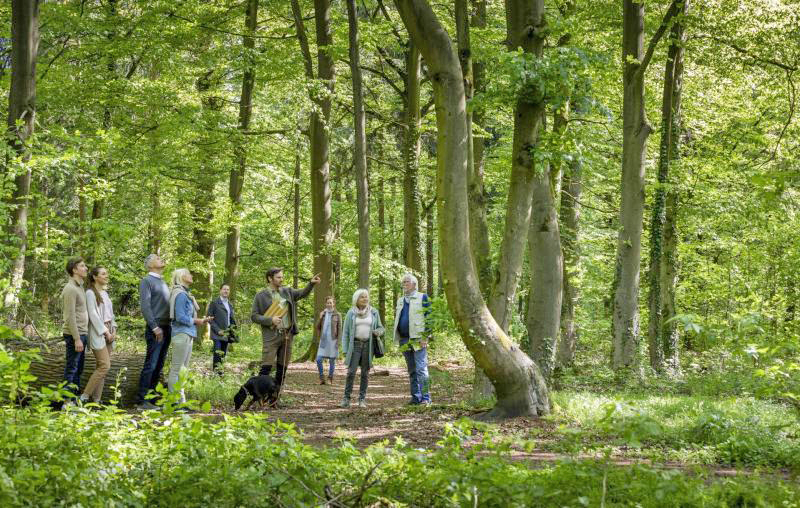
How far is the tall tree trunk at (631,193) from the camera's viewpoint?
15.1 meters

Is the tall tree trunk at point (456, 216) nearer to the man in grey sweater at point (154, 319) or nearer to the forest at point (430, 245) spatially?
the forest at point (430, 245)

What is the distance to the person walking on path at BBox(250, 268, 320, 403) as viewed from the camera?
10.9 m

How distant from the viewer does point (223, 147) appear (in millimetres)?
19312

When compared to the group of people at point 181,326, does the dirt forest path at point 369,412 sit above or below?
below

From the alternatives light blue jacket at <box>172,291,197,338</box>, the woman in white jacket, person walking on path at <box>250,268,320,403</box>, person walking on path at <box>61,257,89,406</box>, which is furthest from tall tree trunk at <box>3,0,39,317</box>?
person walking on path at <box>250,268,320,403</box>

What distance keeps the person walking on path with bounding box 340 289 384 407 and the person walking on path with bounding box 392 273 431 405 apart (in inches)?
16.5

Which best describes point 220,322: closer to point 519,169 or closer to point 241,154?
point 241,154

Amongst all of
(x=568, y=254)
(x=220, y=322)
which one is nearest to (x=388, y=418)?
(x=220, y=322)

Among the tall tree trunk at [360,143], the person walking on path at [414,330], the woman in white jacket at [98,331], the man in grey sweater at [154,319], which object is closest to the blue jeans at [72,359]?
the woman in white jacket at [98,331]

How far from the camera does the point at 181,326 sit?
384 inches

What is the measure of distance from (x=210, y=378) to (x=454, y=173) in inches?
251

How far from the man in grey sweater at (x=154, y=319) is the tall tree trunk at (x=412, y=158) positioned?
11.2 m

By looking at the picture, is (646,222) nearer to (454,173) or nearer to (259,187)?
(259,187)

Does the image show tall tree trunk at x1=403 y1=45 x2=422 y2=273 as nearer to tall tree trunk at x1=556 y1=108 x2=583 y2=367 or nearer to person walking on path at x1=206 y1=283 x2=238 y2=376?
tall tree trunk at x1=556 y1=108 x2=583 y2=367
